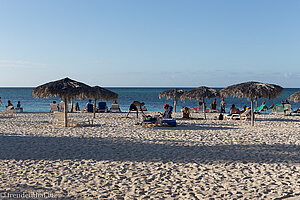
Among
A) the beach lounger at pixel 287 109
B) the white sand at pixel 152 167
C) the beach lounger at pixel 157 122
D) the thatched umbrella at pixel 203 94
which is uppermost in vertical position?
the thatched umbrella at pixel 203 94

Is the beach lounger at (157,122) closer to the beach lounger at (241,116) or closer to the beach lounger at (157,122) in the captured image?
the beach lounger at (157,122)

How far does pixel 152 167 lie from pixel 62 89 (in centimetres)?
723

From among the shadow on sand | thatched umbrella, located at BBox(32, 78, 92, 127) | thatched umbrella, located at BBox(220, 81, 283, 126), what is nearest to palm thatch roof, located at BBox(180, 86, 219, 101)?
thatched umbrella, located at BBox(220, 81, 283, 126)

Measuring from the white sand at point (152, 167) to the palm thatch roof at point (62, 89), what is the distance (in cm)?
307

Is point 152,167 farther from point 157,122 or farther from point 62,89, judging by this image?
point 62,89

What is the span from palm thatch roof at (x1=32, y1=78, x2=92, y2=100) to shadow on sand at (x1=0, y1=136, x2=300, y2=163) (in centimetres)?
355

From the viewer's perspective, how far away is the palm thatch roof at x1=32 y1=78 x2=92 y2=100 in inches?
448

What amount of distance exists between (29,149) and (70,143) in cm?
112

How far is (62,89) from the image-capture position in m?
11.4

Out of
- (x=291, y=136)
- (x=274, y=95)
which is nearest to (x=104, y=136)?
(x=291, y=136)

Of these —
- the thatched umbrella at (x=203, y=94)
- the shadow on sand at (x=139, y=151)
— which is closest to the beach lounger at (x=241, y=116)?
the thatched umbrella at (x=203, y=94)

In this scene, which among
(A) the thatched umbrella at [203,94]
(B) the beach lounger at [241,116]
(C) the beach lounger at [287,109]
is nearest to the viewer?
(B) the beach lounger at [241,116]

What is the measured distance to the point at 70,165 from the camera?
543 cm

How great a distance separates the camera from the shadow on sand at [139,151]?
607 cm
